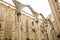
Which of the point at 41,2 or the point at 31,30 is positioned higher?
the point at 41,2

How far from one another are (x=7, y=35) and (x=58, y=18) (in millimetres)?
4222

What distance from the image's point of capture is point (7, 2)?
230 inches

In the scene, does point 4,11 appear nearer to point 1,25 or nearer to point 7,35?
point 1,25

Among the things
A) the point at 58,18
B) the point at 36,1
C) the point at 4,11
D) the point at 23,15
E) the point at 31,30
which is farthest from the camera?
the point at 31,30

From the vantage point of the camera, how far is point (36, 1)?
19.8 feet

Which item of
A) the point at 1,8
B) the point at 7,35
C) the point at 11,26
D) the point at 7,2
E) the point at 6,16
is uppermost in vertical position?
the point at 7,2

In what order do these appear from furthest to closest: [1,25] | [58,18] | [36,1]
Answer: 1. [36,1]
2. [1,25]
3. [58,18]

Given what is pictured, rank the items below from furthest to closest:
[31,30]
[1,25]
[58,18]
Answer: [31,30] → [1,25] → [58,18]

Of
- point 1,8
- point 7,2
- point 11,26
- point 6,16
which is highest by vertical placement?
point 7,2

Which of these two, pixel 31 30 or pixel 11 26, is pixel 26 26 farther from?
pixel 11 26

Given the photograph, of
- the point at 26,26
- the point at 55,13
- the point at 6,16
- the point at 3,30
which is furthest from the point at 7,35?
the point at 55,13

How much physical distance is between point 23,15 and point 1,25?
2.18m

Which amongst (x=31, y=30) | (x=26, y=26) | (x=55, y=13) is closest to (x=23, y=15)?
(x=26, y=26)

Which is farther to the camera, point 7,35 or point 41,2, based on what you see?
point 41,2
